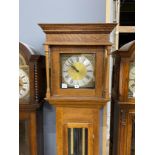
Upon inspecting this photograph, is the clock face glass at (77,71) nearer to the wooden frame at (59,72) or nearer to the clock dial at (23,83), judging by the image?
the wooden frame at (59,72)

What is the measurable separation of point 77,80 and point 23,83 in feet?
1.28

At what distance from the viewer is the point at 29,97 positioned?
4.17ft

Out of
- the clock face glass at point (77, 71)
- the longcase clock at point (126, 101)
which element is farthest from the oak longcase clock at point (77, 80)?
the longcase clock at point (126, 101)

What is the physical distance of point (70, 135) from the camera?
1.22m

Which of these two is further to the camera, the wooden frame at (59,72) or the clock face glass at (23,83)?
the clock face glass at (23,83)

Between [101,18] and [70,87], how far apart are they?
0.63 metres

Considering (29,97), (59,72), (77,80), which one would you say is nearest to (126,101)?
(77,80)

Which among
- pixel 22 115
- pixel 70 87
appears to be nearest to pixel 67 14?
pixel 70 87

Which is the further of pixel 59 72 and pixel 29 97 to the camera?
pixel 29 97

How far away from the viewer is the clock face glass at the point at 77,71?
45.6 inches

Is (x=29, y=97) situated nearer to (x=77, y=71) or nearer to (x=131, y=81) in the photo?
(x=77, y=71)
